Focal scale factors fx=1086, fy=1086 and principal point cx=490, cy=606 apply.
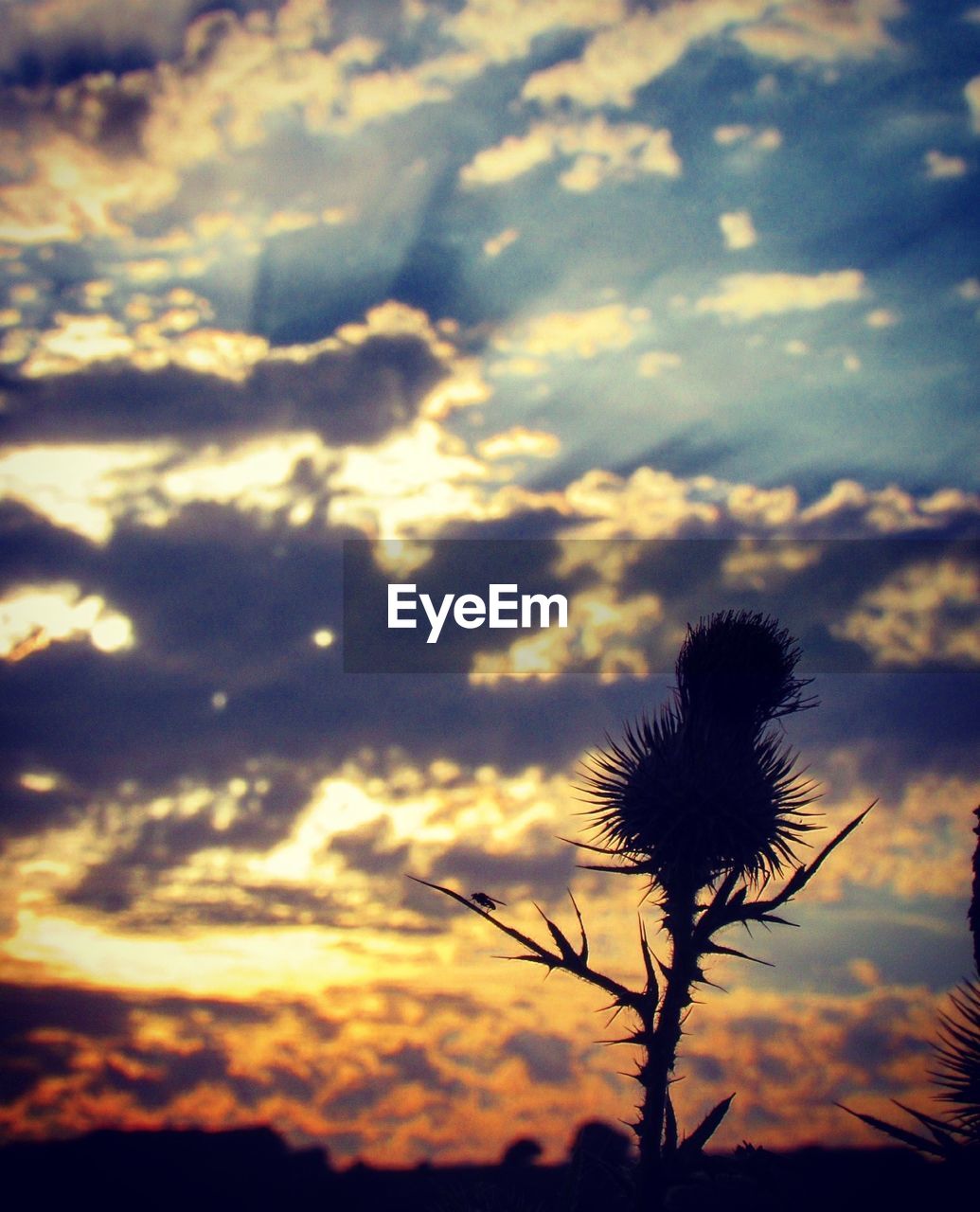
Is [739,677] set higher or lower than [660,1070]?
higher

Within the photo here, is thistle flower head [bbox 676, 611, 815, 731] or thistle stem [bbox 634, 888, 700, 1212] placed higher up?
thistle flower head [bbox 676, 611, 815, 731]

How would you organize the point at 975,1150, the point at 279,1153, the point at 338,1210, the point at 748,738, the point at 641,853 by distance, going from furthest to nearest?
the point at 279,1153
the point at 338,1210
the point at 748,738
the point at 641,853
the point at 975,1150

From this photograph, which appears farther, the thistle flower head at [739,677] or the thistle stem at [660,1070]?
the thistle flower head at [739,677]

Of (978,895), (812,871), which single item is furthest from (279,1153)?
(978,895)

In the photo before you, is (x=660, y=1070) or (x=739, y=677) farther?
(x=739, y=677)

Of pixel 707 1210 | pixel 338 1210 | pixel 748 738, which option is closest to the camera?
pixel 748 738

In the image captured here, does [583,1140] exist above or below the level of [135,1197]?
above

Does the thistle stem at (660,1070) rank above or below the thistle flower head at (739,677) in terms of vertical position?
below

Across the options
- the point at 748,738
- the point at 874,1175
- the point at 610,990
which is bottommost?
the point at 874,1175

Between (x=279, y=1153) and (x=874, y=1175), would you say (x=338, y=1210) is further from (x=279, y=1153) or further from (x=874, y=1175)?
(x=874, y=1175)

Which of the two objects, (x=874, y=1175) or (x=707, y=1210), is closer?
(x=707, y=1210)

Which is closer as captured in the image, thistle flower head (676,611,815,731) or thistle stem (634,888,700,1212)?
thistle stem (634,888,700,1212)
